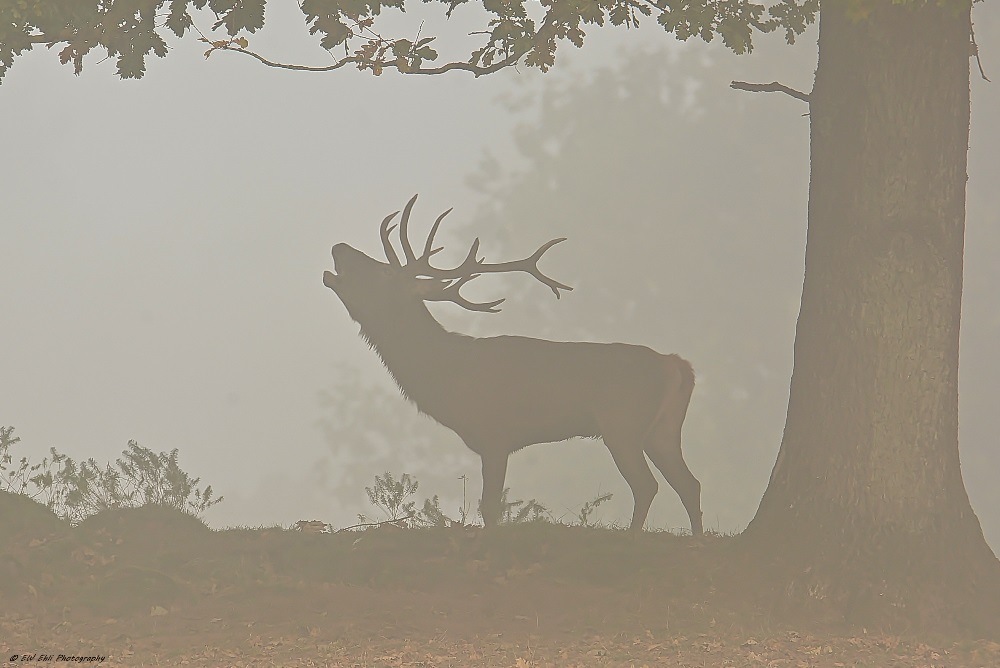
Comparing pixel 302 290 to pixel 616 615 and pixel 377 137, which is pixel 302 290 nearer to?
pixel 377 137

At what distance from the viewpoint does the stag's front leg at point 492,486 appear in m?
9.51

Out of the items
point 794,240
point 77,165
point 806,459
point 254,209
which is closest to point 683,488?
point 806,459

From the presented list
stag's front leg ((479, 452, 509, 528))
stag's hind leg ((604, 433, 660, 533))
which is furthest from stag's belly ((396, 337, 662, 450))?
stag's hind leg ((604, 433, 660, 533))

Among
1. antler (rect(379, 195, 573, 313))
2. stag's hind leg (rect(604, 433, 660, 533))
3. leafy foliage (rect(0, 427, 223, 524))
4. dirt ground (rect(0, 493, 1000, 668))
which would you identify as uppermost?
antler (rect(379, 195, 573, 313))

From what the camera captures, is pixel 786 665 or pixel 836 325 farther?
pixel 836 325

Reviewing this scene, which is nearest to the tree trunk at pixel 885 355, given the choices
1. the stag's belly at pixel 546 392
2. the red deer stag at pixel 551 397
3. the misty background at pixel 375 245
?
the red deer stag at pixel 551 397

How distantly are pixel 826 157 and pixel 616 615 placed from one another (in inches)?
121

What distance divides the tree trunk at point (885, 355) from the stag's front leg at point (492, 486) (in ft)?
8.83

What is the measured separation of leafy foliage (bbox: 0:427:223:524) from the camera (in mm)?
9195

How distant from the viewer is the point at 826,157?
7516mm

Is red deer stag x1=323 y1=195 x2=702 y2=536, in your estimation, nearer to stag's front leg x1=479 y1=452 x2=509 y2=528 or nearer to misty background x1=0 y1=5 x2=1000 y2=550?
stag's front leg x1=479 y1=452 x2=509 y2=528

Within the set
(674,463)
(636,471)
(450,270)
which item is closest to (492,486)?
(636,471)

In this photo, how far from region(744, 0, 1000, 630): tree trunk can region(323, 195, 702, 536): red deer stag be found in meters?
2.43

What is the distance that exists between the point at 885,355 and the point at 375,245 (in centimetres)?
6152
